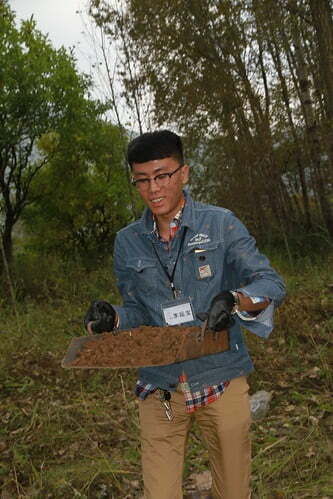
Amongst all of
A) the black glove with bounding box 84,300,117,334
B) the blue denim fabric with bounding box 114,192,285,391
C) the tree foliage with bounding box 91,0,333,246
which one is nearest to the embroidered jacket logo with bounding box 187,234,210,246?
the blue denim fabric with bounding box 114,192,285,391

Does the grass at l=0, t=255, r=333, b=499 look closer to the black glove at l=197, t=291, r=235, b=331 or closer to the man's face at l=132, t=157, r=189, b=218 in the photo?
the black glove at l=197, t=291, r=235, b=331

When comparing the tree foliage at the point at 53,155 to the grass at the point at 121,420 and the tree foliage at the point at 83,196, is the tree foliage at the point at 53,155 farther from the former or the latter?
the grass at the point at 121,420

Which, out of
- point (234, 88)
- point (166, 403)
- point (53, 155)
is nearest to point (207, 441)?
point (166, 403)

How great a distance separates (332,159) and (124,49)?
7541 mm

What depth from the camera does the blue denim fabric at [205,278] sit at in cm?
228

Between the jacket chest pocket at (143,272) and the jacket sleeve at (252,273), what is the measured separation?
365 mm

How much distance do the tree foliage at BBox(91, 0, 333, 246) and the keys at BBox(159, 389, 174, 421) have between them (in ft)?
29.3

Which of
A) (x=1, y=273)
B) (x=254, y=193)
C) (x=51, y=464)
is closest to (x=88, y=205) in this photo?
(x=1, y=273)

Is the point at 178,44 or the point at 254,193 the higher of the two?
the point at 178,44

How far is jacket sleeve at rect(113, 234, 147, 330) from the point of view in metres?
2.62

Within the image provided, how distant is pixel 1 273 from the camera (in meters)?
14.1

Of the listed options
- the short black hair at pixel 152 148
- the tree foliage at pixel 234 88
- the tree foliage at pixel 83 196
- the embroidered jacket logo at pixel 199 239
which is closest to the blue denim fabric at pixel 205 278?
the embroidered jacket logo at pixel 199 239

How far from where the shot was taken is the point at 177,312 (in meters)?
2.38

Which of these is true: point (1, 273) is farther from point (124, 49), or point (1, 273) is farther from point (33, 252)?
point (124, 49)
